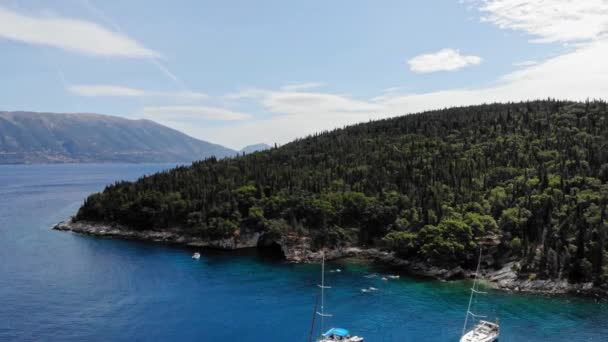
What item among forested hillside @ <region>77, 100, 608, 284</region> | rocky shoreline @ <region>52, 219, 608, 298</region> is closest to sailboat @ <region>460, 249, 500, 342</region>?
rocky shoreline @ <region>52, 219, 608, 298</region>

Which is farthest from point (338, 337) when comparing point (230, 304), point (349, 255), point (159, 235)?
point (159, 235)

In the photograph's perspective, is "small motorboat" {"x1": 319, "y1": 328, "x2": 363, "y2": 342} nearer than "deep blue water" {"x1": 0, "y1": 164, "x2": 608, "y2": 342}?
Yes

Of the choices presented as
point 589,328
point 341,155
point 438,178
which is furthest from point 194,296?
point 341,155

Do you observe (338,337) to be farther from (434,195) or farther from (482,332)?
(434,195)

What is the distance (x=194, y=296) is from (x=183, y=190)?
240ft

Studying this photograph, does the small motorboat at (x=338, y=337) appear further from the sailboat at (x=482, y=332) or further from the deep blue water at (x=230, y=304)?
the sailboat at (x=482, y=332)

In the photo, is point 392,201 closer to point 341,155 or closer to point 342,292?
point 342,292

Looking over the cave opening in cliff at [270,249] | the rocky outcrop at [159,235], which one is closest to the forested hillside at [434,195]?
the rocky outcrop at [159,235]

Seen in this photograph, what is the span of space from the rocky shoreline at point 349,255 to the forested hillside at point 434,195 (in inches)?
89.8

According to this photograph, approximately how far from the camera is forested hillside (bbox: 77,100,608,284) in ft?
A: 313

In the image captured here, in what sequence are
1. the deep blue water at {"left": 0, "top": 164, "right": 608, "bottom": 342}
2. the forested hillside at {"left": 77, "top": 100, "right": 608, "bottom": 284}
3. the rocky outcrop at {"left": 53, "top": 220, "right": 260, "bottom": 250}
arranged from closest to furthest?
1. the deep blue water at {"left": 0, "top": 164, "right": 608, "bottom": 342}
2. the forested hillside at {"left": 77, "top": 100, "right": 608, "bottom": 284}
3. the rocky outcrop at {"left": 53, "top": 220, "right": 260, "bottom": 250}

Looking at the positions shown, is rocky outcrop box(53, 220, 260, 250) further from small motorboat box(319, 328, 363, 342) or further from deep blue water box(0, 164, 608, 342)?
small motorboat box(319, 328, 363, 342)

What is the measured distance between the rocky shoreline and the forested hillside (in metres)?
2.28

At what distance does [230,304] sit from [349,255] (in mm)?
40595
